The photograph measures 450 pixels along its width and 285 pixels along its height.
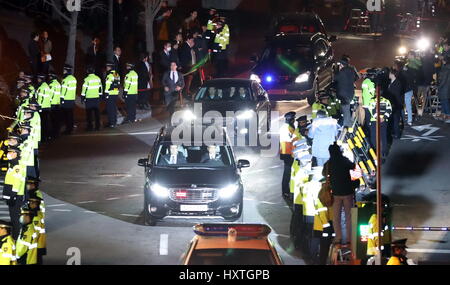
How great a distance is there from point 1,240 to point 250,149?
1268cm

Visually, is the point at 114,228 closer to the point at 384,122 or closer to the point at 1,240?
the point at 1,240

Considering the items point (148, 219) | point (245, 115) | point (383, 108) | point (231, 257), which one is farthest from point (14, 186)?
point (245, 115)

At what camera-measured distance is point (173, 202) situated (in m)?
18.7

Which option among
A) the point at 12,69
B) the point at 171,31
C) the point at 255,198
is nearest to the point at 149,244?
the point at 255,198

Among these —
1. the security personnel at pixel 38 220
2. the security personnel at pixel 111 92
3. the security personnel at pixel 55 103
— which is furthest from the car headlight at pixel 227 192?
the security personnel at pixel 111 92

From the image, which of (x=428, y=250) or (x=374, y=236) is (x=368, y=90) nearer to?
(x=428, y=250)

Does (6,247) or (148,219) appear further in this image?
(148,219)

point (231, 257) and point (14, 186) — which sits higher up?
point (231, 257)

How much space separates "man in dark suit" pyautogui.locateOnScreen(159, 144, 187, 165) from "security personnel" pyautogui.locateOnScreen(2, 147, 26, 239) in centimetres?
259

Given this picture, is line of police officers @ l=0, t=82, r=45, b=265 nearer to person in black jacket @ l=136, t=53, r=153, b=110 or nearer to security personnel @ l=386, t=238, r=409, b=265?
security personnel @ l=386, t=238, r=409, b=265

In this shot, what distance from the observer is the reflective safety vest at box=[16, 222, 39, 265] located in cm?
1480

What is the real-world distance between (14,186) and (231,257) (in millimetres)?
6378

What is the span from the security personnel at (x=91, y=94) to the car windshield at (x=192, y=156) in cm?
956

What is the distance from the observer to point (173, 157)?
771 inches
